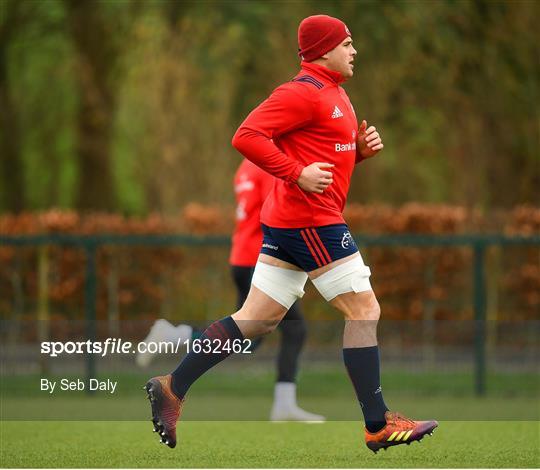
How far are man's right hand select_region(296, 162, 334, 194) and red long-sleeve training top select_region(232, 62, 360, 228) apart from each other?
39 millimetres

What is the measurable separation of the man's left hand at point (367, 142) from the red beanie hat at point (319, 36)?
479 mm

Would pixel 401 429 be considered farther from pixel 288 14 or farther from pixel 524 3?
pixel 288 14

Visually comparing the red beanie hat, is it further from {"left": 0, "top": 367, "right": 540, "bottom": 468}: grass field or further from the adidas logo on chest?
{"left": 0, "top": 367, "right": 540, "bottom": 468}: grass field

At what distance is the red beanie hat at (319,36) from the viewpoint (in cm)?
741

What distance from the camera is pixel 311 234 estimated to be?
7207 mm

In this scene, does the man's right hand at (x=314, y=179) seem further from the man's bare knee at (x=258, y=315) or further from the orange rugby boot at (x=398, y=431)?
the orange rugby boot at (x=398, y=431)

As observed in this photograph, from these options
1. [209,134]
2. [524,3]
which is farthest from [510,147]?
[209,134]

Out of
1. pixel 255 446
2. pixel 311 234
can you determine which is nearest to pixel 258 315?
pixel 311 234

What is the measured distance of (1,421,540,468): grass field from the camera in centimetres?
757

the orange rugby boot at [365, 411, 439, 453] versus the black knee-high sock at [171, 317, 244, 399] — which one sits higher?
the black knee-high sock at [171, 317, 244, 399]

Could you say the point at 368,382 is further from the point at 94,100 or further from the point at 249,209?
the point at 94,100

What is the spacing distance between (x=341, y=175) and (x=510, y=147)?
12.5 meters

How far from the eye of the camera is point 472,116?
20.0 metres

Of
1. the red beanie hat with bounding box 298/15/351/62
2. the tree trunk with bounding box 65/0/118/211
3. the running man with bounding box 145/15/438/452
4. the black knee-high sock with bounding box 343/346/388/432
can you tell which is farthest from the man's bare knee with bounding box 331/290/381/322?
the tree trunk with bounding box 65/0/118/211
